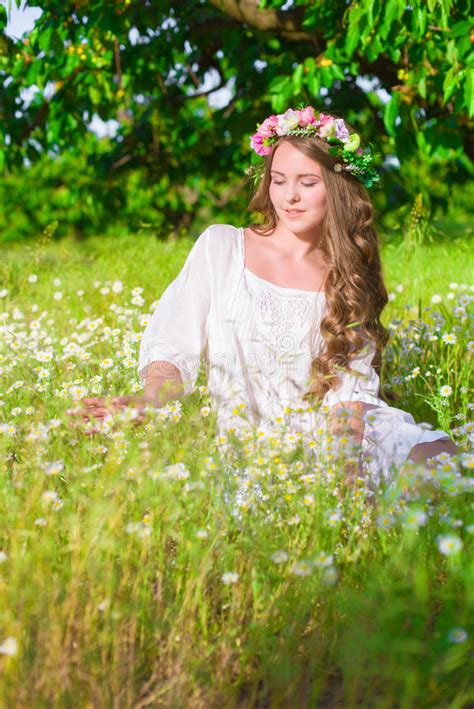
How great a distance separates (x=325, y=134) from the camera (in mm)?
3236

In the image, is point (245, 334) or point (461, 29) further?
point (461, 29)

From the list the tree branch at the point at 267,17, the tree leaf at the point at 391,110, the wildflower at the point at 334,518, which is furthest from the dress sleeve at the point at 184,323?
the tree branch at the point at 267,17

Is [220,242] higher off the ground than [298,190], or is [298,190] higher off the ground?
[298,190]

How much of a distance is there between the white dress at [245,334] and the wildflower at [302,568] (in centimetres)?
116

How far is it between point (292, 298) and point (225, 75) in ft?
20.2

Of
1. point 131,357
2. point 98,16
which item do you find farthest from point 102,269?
point 131,357

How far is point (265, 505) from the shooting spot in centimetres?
229

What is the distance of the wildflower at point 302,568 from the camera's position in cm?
189

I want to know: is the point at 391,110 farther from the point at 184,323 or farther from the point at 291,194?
the point at 184,323

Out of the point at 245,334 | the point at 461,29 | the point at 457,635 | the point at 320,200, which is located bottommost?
the point at 457,635

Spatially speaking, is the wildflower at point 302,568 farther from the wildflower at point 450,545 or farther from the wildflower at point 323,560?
the wildflower at point 450,545

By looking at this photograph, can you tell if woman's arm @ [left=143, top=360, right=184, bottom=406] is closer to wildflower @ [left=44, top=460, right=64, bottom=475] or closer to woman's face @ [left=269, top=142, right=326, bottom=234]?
woman's face @ [left=269, top=142, right=326, bottom=234]

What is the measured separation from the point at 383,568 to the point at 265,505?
1.12ft

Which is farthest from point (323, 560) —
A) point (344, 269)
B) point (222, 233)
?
point (222, 233)
